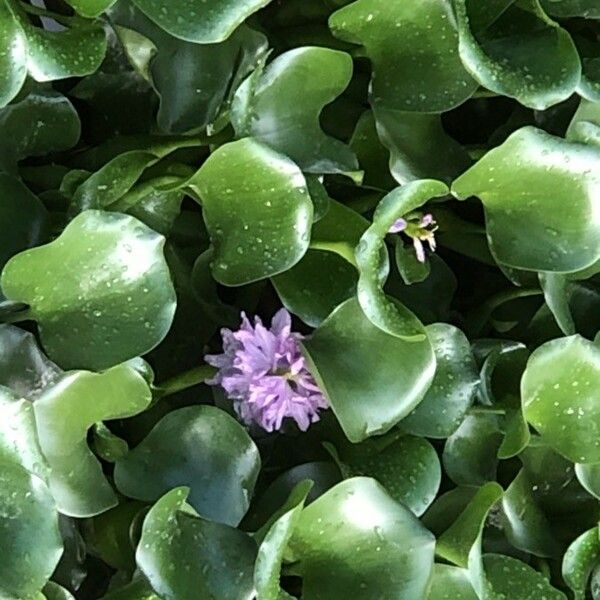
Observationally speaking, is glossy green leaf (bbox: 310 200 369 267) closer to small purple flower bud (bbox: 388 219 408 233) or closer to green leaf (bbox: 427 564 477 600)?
small purple flower bud (bbox: 388 219 408 233)

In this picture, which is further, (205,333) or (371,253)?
(205,333)

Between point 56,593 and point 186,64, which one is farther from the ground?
point 186,64

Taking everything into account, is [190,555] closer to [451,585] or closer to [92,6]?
[451,585]

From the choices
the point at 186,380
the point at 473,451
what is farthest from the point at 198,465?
the point at 473,451

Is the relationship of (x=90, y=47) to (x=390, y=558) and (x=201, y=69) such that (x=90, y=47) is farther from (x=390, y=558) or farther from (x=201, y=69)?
(x=390, y=558)

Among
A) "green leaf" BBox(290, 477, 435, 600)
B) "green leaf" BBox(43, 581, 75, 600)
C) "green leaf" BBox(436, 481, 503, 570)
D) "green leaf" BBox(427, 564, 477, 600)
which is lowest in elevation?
"green leaf" BBox(427, 564, 477, 600)

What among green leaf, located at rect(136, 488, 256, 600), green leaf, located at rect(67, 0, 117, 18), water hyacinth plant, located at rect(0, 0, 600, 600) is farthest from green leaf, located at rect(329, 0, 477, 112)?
green leaf, located at rect(136, 488, 256, 600)

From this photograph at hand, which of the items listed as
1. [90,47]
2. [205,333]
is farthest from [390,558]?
[90,47]
